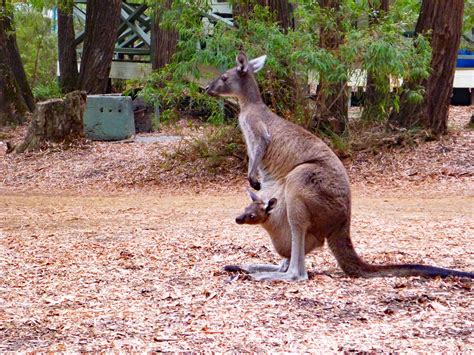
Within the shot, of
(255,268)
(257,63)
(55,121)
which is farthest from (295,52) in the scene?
(255,268)

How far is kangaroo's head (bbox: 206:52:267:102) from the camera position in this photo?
8.44 meters

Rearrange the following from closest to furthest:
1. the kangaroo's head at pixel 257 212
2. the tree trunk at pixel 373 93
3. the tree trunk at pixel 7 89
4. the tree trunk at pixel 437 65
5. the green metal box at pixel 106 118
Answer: the kangaroo's head at pixel 257 212, the tree trunk at pixel 373 93, the tree trunk at pixel 437 65, the green metal box at pixel 106 118, the tree trunk at pixel 7 89

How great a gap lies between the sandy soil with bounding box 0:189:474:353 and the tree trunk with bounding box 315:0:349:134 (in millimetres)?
3930

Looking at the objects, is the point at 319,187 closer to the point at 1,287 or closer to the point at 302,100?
the point at 1,287

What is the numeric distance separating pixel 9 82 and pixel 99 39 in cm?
286

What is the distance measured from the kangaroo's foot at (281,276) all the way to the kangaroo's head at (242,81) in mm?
2320

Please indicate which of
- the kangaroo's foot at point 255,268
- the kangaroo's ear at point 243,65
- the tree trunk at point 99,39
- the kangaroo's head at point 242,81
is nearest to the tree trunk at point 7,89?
the tree trunk at point 99,39

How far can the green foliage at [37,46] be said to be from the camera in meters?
26.8

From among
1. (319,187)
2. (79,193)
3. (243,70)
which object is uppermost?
(243,70)

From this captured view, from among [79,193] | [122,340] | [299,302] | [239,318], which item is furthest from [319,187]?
[79,193]

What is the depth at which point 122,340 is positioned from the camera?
5109 millimetres

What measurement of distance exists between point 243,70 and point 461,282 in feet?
10.8

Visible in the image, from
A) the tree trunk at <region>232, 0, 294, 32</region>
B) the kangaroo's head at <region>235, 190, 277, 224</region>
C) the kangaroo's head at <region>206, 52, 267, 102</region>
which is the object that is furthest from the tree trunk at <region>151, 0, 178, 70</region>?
the kangaroo's head at <region>235, 190, 277, 224</region>

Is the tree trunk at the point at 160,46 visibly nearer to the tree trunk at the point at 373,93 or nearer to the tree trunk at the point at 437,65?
the tree trunk at the point at 373,93
